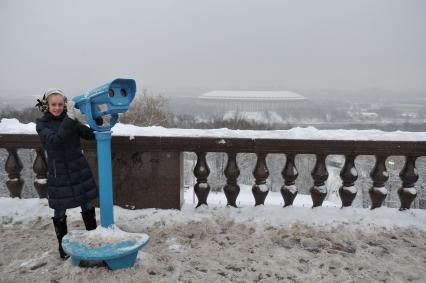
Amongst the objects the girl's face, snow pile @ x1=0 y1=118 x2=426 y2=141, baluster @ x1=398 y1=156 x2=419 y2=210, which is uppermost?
the girl's face

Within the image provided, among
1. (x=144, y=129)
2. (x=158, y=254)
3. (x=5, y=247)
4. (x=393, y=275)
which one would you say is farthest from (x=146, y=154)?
(x=393, y=275)

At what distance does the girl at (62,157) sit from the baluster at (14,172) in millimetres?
1389

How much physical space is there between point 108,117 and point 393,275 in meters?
2.75

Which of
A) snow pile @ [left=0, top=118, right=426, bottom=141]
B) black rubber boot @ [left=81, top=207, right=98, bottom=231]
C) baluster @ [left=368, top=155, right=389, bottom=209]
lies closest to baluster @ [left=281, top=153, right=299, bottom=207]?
snow pile @ [left=0, top=118, right=426, bottom=141]

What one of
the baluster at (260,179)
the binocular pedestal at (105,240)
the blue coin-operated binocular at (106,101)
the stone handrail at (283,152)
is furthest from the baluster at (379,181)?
the blue coin-operated binocular at (106,101)

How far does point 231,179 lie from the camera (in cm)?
411

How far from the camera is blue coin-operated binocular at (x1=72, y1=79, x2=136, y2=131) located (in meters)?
2.84

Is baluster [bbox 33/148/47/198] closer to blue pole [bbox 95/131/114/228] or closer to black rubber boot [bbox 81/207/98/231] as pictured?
black rubber boot [bbox 81/207/98/231]

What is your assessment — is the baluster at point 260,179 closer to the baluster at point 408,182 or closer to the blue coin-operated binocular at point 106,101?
the baluster at point 408,182

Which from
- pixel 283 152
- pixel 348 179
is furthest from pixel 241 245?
pixel 348 179

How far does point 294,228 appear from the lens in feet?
12.1

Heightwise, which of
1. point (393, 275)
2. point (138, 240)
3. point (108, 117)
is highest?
point (108, 117)

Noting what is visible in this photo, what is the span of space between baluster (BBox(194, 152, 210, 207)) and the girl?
1.25m

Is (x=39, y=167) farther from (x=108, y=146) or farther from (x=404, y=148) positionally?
(x=404, y=148)
